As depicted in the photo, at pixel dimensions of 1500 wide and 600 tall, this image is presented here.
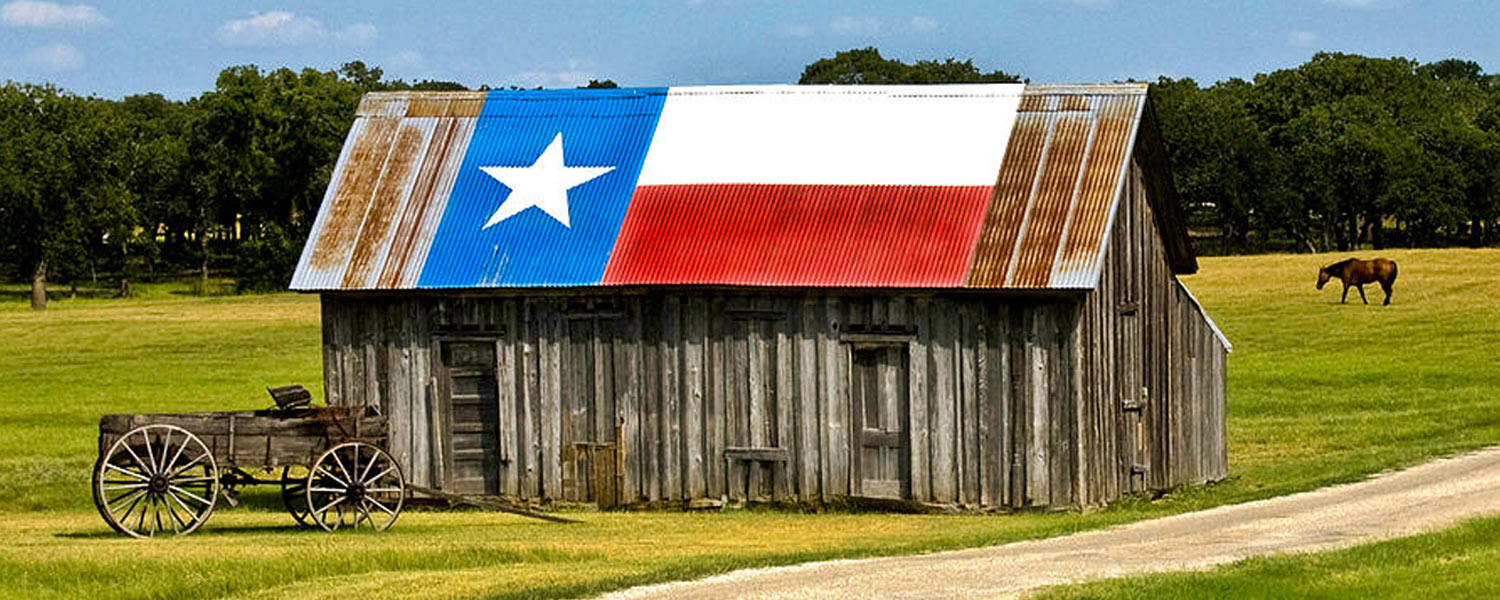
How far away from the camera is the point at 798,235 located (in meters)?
33.1

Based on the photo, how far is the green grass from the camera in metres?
19.8

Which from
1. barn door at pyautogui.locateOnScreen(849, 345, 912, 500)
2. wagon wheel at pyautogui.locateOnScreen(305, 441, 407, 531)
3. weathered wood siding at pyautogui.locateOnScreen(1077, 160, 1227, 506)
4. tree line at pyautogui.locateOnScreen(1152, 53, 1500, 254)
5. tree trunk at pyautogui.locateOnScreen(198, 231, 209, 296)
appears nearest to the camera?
wagon wheel at pyautogui.locateOnScreen(305, 441, 407, 531)

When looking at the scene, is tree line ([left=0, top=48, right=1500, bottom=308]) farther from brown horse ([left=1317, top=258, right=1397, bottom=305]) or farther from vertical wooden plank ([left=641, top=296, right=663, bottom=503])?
vertical wooden plank ([left=641, top=296, right=663, bottom=503])

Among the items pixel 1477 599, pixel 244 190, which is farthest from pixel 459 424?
pixel 244 190

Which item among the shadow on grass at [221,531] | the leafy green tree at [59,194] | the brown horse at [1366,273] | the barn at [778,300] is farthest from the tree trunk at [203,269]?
the shadow on grass at [221,531]

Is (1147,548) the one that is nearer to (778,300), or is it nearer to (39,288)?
(778,300)

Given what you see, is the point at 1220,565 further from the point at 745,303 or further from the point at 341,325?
the point at 341,325

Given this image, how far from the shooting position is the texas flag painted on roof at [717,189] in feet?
106

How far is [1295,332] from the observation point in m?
63.4

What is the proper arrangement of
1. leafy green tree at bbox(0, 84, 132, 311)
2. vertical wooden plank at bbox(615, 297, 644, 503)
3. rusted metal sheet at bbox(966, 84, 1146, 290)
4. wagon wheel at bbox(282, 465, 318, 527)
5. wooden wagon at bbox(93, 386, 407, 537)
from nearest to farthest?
wooden wagon at bbox(93, 386, 407, 537) → wagon wheel at bbox(282, 465, 318, 527) → rusted metal sheet at bbox(966, 84, 1146, 290) → vertical wooden plank at bbox(615, 297, 644, 503) → leafy green tree at bbox(0, 84, 132, 311)

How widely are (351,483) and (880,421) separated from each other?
26.8ft

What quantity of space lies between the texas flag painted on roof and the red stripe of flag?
0.03 metres

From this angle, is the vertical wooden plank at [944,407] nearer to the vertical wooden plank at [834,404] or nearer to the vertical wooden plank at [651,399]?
the vertical wooden plank at [834,404]

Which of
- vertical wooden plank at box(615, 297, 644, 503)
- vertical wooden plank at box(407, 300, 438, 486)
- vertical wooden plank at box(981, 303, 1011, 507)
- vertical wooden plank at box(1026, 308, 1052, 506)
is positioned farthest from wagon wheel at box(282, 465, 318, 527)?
vertical wooden plank at box(1026, 308, 1052, 506)
